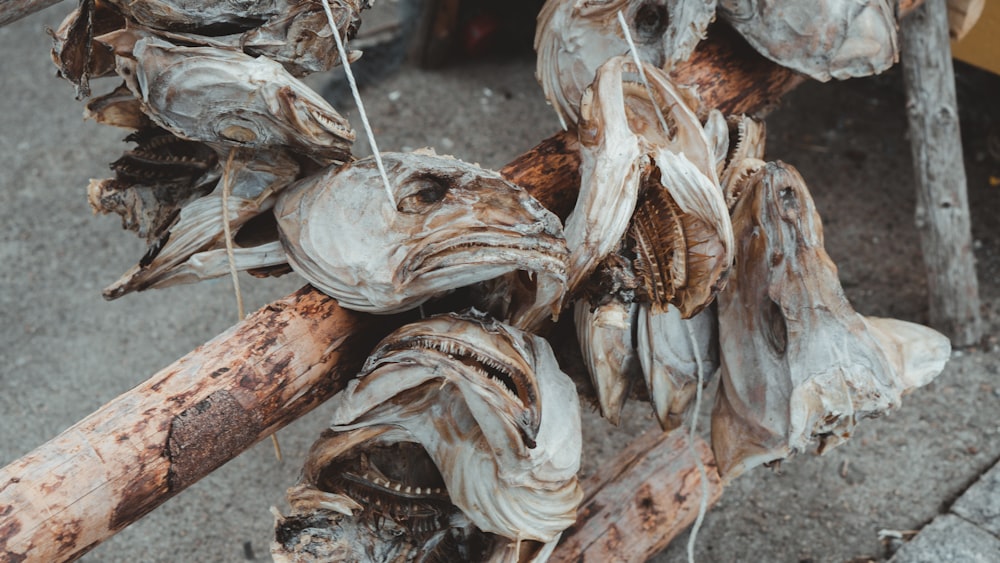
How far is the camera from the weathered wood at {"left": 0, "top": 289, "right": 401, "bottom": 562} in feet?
3.64

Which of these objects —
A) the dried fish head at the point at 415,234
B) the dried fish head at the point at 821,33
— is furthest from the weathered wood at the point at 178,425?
the dried fish head at the point at 821,33

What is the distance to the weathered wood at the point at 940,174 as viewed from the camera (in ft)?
7.57

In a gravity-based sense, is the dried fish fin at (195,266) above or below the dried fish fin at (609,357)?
above

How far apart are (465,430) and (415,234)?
28 cm

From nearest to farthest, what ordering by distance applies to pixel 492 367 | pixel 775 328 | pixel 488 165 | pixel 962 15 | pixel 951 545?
pixel 492 367, pixel 775 328, pixel 951 545, pixel 962 15, pixel 488 165

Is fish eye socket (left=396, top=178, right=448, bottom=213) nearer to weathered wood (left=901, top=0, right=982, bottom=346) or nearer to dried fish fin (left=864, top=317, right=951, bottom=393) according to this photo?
dried fish fin (left=864, top=317, right=951, bottom=393)

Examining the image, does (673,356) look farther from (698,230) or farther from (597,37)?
(597,37)

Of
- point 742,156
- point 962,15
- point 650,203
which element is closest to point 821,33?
point 742,156

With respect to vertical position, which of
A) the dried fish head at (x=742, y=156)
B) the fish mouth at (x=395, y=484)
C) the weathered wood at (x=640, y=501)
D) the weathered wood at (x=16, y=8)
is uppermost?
the weathered wood at (x=16, y=8)

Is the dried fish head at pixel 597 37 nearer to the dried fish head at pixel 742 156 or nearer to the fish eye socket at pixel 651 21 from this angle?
the fish eye socket at pixel 651 21

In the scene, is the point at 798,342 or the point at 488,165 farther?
the point at 488,165

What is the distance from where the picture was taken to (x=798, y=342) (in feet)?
4.83

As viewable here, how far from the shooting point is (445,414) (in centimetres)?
137

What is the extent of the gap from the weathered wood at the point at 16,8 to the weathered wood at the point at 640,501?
3.90 ft
